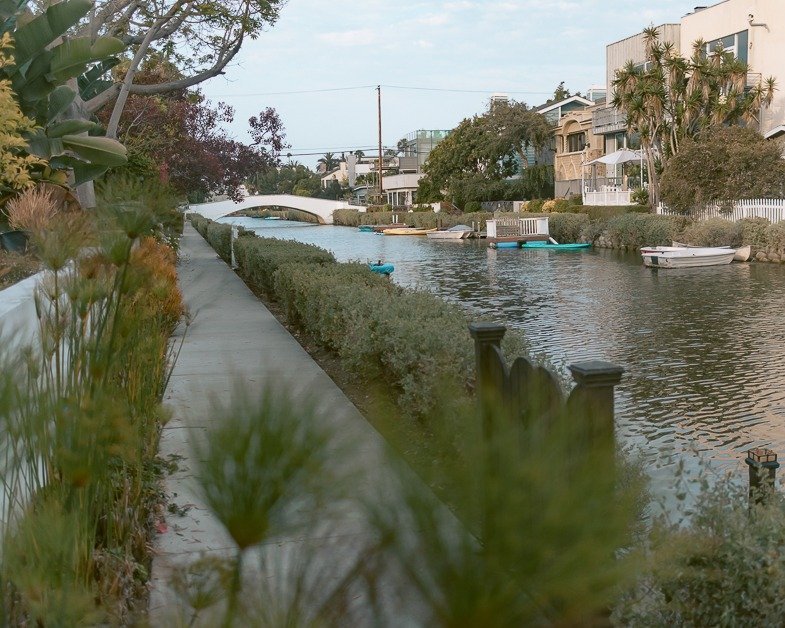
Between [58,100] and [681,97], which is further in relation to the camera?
[681,97]

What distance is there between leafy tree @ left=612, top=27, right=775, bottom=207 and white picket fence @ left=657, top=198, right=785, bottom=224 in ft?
14.4

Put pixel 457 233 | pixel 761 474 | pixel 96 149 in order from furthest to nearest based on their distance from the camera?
pixel 457 233, pixel 96 149, pixel 761 474

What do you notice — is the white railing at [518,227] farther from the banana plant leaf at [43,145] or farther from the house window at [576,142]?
the banana plant leaf at [43,145]

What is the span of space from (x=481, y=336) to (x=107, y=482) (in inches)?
80.2

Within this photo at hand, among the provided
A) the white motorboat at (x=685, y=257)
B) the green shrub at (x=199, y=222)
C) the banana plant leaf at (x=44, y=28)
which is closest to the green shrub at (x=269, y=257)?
the banana plant leaf at (x=44, y=28)

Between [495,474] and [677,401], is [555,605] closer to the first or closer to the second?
[495,474]

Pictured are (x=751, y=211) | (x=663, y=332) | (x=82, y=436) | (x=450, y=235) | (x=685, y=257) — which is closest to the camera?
(x=82, y=436)

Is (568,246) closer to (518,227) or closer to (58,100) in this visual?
(518,227)

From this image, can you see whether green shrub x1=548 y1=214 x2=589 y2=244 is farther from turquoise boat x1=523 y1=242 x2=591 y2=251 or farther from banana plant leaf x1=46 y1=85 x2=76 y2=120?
banana plant leaf x1=46 y1=85 x2=76 y2=120

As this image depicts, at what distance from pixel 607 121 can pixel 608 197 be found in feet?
23.6

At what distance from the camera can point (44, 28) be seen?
38.0 ft

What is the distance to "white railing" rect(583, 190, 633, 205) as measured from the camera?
1724 inches

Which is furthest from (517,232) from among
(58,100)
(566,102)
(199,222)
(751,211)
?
(58,100)

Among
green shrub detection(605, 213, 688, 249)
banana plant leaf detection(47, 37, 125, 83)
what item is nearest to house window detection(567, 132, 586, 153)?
green shrub detection(605, 213, 688, 249)
